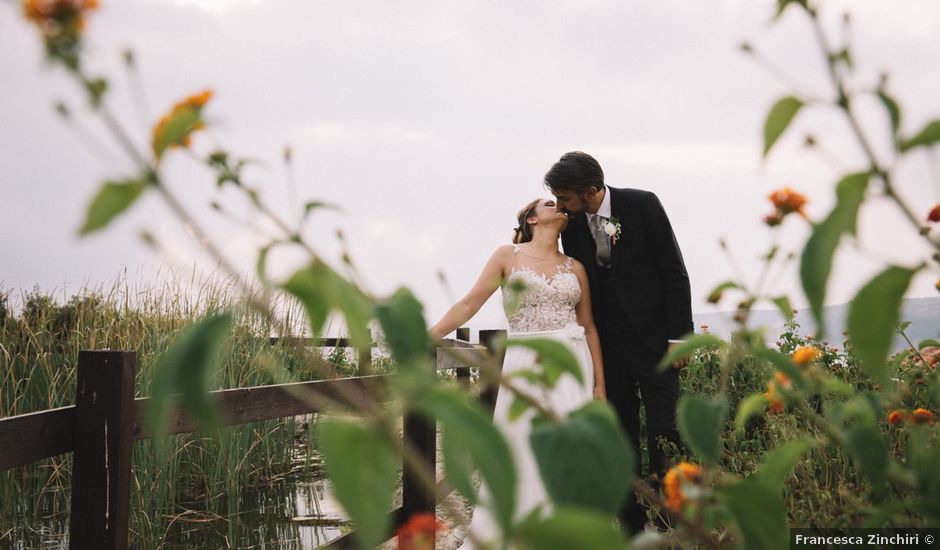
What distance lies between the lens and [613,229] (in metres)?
4.50

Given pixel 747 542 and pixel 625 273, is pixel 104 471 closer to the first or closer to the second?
pixel 747 542

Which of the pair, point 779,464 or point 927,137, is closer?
point 927,137

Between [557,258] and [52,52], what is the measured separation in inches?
179

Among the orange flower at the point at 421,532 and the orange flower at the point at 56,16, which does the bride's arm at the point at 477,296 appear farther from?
the orange flower at the point at 56,16

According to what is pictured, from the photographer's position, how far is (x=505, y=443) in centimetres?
52

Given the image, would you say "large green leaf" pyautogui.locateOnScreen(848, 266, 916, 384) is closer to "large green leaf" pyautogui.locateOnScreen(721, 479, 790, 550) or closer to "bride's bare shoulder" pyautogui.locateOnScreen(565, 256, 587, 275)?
"large green leaf" pyautogui.locateOnScreen(721, 479, 790, 550)

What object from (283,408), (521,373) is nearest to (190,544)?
(283,408)

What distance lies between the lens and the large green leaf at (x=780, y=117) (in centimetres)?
77

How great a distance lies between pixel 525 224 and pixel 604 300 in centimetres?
77

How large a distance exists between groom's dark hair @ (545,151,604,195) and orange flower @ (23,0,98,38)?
4.04m

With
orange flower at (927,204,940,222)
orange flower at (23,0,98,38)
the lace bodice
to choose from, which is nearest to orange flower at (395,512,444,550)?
orange flower at (23,0,98,38)

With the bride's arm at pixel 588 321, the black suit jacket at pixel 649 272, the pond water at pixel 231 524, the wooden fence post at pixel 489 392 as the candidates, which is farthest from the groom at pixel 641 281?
the pond water at pixel 231 524

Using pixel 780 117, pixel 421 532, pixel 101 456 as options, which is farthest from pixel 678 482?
pixel 101 456

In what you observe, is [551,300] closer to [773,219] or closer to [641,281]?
[641,281]
